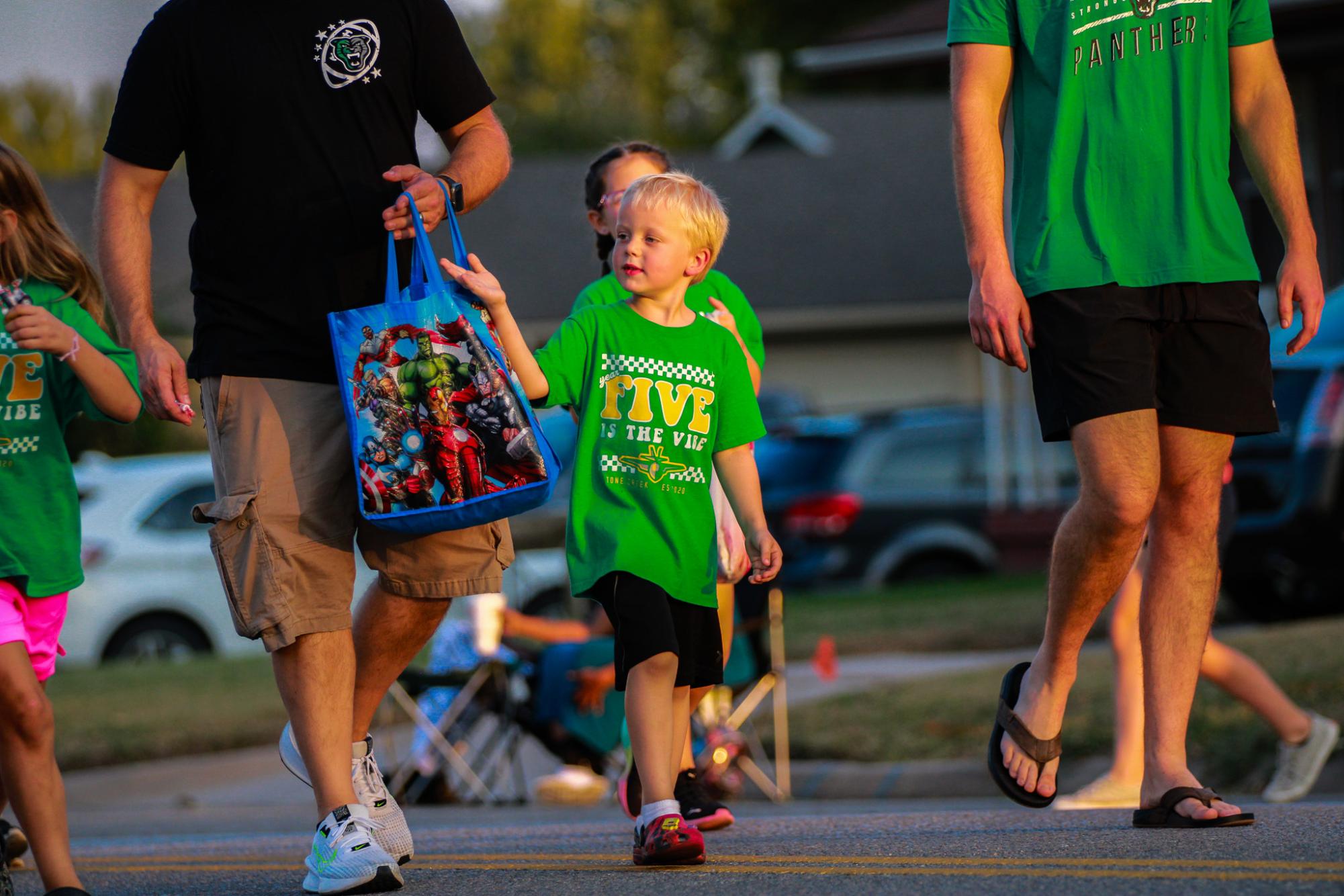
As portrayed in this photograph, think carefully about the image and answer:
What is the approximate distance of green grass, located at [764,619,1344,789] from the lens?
24.5 feet

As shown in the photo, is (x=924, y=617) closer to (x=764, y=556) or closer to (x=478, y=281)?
(x=764, y=556)

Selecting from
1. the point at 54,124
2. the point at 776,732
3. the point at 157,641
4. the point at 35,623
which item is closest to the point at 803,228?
the point at 157,641

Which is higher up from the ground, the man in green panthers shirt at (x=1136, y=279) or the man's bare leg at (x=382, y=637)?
the man in green panthers shirt at (x=1136, y=279)

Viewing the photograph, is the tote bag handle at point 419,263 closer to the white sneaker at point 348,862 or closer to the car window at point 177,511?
the white sneaker at point 348,862

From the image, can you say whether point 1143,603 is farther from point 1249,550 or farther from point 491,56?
point 491,56

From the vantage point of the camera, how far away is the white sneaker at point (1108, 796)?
19.5 ft

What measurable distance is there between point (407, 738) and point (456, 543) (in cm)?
725

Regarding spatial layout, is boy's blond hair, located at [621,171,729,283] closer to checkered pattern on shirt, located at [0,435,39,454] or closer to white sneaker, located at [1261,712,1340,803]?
checkered pattern on shirt, located at [0,435,39,454]

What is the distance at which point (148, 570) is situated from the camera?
13680 millimetres

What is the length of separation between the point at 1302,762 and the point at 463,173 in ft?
13.0

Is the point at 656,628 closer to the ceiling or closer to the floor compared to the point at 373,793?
closer to the ceiling

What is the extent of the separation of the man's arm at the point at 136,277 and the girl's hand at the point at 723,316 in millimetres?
1491

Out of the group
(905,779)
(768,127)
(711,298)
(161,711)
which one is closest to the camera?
(711,298)

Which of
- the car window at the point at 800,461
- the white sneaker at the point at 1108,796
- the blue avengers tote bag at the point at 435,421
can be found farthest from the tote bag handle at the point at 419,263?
the car window at the point at 800,461
